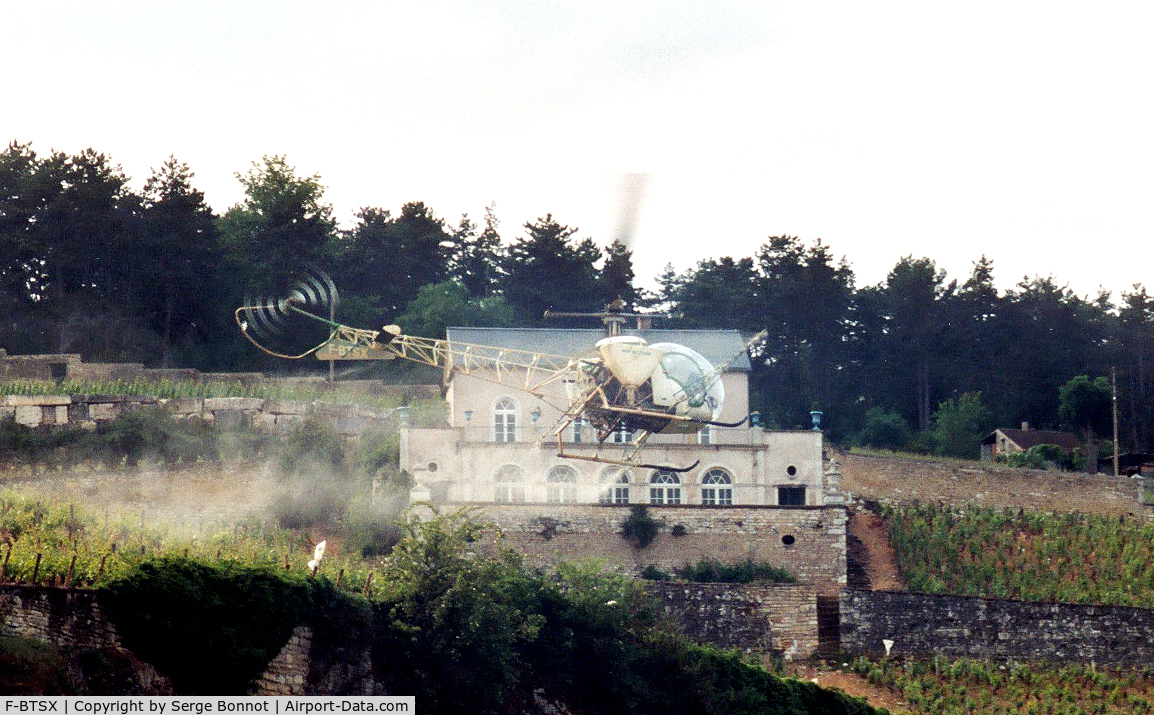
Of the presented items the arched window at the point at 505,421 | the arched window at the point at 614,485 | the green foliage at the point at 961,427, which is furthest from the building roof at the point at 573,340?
the green foliage at the point at 961,427

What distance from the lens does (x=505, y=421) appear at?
5350cm

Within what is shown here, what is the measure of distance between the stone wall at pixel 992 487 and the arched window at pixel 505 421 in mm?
10720

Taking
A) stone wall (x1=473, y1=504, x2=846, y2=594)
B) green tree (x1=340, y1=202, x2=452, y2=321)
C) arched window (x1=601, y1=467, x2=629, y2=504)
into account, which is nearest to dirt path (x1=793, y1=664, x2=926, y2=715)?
stone wall (x1=473, y1=504, x2=846, y2=594)

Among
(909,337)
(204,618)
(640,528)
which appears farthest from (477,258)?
(204,618)

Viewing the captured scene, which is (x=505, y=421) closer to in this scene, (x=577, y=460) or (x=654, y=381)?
(x=577, y=460)

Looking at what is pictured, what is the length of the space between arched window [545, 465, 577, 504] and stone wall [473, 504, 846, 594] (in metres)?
2.41

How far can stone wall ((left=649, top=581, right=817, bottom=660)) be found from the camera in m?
46.8

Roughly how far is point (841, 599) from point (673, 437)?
7.99 metres

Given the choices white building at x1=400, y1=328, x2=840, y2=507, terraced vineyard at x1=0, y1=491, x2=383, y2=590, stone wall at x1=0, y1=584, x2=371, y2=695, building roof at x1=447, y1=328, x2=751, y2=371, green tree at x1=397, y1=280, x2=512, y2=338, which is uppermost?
green tree at x1=397, y1=280, x2=512, y2=338

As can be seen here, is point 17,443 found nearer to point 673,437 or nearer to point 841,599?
point 673,437

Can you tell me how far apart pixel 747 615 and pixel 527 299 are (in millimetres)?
28562

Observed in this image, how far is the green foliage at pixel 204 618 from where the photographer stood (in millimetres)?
31000

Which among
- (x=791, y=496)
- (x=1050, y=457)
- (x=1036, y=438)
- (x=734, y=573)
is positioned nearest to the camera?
(x=734, y=573)

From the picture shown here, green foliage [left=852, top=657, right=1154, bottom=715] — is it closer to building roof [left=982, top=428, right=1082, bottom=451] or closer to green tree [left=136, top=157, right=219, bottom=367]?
building roof [left=982, top=428, right=1082, bottom=451]
